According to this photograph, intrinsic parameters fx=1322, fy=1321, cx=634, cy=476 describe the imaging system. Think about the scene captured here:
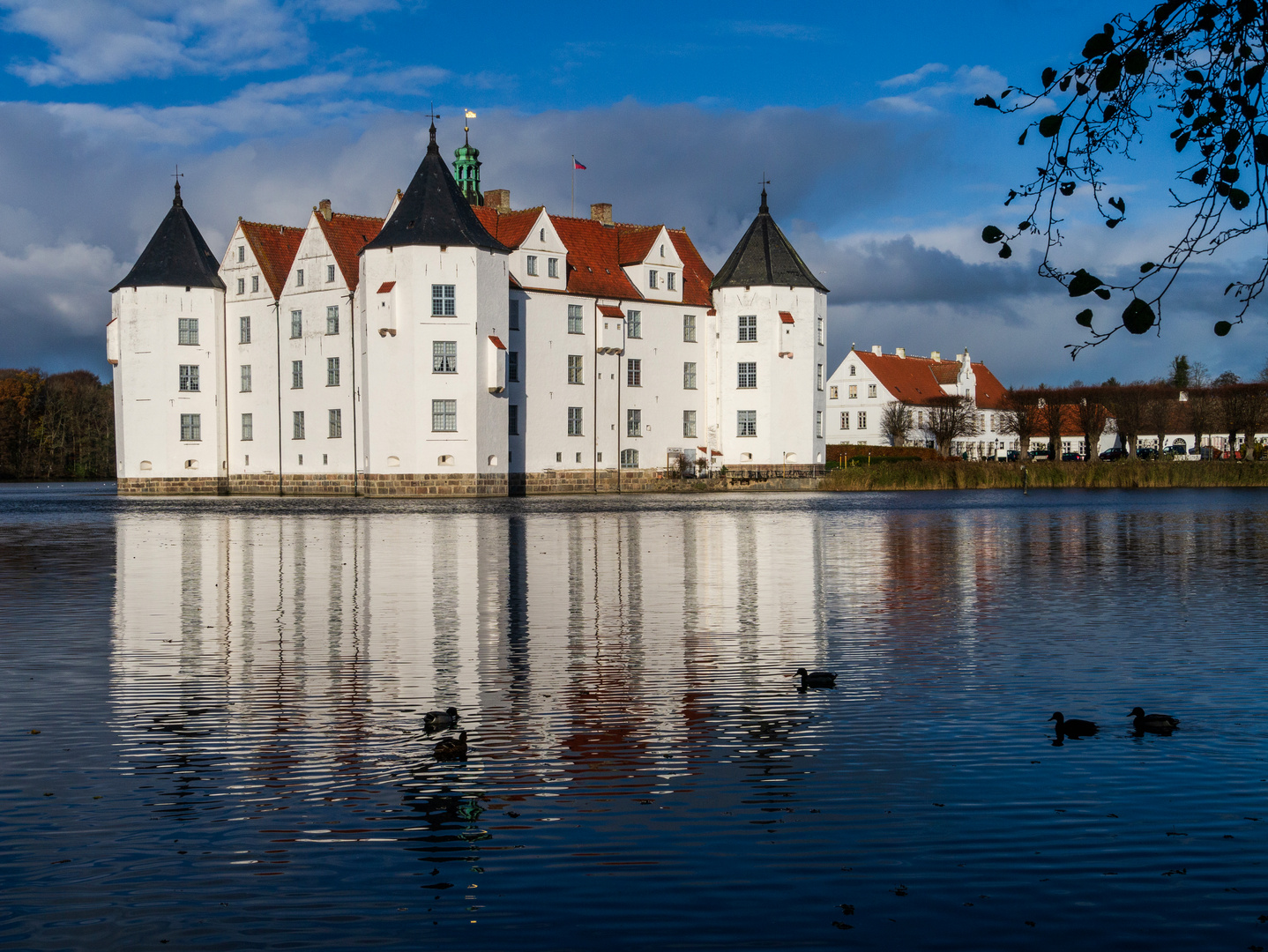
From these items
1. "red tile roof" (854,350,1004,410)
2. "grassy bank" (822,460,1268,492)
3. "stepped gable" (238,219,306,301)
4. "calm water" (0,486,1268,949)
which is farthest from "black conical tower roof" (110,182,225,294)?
"red tile roof" (854,350,1004,410)

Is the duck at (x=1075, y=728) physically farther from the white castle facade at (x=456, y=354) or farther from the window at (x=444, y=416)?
the window at (x=444, y=416)

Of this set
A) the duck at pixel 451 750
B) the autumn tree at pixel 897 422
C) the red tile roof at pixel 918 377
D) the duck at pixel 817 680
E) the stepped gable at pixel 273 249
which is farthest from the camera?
the red tile roof at pixel 918 377

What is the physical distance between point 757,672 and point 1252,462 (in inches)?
2559

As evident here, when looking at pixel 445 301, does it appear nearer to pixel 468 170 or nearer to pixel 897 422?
pixel 468 170

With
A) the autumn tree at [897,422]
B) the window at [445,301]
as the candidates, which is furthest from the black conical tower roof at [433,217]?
the autumn tree at [897,422]

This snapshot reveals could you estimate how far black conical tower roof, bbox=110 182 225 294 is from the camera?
6931 cm

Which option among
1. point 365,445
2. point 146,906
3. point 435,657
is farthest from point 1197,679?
point 365,445

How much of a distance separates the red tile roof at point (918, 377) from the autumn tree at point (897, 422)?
4.76 ft

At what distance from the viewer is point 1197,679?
11.1 m

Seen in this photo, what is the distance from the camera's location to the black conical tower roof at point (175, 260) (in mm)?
69312

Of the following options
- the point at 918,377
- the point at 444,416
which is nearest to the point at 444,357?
the point at 444,416

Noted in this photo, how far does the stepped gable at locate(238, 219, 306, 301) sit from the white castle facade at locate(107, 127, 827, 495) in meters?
0.12

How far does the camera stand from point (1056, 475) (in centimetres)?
6669

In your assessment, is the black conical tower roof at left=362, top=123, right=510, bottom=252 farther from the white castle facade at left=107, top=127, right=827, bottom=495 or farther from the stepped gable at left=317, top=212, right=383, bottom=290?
the stepped gable at left=317, top=212, right=383, bottom=290
